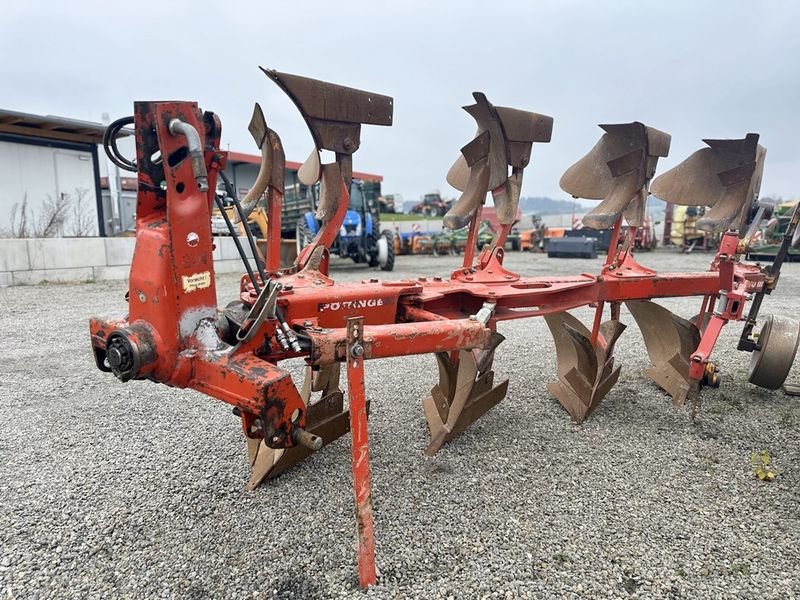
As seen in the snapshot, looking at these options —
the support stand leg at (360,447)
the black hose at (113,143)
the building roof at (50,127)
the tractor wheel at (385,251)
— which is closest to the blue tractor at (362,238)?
the tractor wheel at (385,251)

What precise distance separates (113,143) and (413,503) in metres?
1.99

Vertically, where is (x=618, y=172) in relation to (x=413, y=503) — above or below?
above

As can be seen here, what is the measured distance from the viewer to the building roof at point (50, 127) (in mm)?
10945

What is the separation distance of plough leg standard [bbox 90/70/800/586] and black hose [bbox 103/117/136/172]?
0.6 inches

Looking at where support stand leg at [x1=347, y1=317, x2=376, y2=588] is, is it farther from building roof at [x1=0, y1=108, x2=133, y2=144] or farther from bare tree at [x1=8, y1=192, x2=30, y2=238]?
bare tree at [x1=8, y1=192, x2=30, y2=238]

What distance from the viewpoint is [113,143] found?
197 centimetres

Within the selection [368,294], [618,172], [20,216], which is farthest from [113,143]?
[20,216]

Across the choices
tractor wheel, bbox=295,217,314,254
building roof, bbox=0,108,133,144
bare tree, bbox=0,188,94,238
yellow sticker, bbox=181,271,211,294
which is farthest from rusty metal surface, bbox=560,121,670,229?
bare tree, bbox=0,188,94,238

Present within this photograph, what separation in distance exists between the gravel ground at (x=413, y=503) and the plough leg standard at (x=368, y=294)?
213 mm

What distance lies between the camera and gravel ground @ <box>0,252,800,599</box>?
1.98 meters

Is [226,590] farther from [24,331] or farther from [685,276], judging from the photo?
[24,331]

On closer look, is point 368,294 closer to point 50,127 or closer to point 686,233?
point 50,127

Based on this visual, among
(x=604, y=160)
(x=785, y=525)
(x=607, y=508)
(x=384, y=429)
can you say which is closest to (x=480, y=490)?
(x=607, y=508)

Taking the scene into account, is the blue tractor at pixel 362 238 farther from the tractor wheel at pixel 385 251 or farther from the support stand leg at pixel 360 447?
the support stand leg at pixel 360 447
